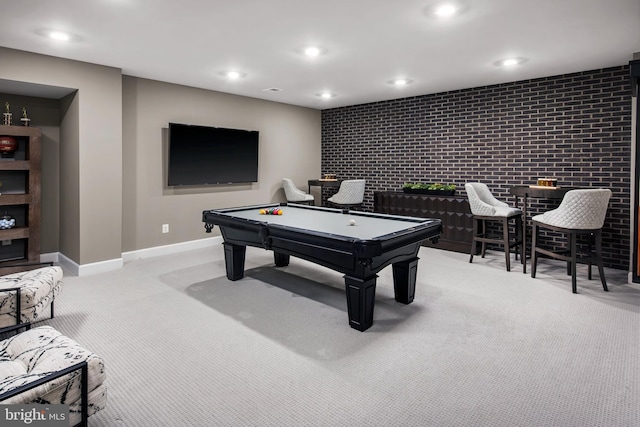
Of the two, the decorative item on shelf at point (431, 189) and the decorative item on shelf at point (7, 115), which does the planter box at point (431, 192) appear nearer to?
the decorative item on shelf at point (431, 189)

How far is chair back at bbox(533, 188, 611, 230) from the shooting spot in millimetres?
3686

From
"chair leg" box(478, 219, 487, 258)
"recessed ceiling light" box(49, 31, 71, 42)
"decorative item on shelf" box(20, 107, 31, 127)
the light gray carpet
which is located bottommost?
the light gray carpet

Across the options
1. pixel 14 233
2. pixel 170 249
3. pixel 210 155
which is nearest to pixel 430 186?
pixel 210 155

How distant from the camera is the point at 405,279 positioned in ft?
10.8

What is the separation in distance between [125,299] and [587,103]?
585 cm

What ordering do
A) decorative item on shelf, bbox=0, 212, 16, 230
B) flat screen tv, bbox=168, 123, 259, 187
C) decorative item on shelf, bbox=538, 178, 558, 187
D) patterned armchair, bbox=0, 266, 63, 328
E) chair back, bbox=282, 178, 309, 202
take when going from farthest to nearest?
chair back, bbox=282, 178, 309, 202, flat screen tv, bbox=168, 123, 259, 187, decorative item on shelf, bbox=538, 178, 558, 187, decorative item on shelf, bbox=0, 212, 16, 230, patterned armchair, bbox=0, 266, 63, 328

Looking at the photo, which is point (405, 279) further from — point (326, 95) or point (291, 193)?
point (326, 95)

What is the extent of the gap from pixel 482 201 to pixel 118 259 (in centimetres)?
485

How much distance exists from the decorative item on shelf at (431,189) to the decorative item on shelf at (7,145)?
209 inches

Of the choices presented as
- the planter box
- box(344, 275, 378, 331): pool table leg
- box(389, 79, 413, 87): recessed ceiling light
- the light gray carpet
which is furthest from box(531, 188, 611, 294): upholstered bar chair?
box(389, 79, 413, 87): recessed ceiling light

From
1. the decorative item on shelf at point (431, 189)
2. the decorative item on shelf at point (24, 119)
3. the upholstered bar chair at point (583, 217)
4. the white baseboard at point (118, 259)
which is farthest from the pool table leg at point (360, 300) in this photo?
the decorative item on shelf at point (24, 119)

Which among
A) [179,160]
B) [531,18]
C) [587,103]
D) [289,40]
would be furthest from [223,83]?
[587,103]

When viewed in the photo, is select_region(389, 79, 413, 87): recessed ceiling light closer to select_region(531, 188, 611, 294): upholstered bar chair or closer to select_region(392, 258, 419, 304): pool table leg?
select_region(531, 188, 611, 294): upholstered bar chair

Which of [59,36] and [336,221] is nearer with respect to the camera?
[59,36]
